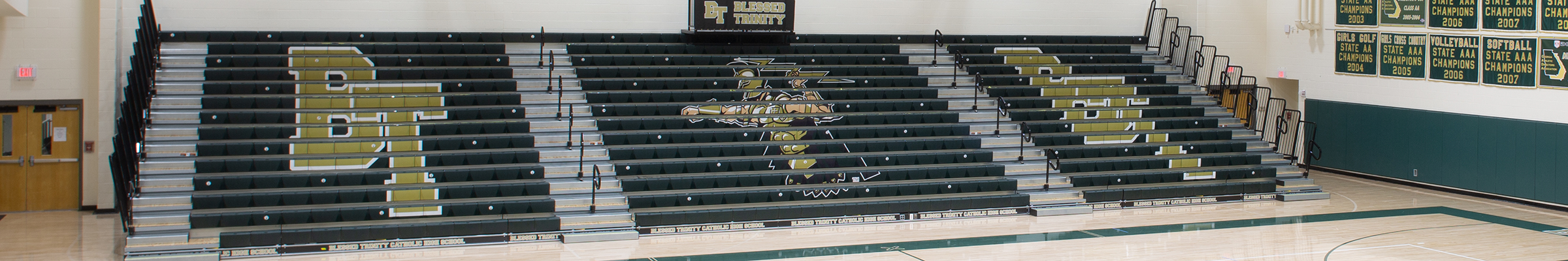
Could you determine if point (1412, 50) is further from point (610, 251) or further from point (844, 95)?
point (610, 251)

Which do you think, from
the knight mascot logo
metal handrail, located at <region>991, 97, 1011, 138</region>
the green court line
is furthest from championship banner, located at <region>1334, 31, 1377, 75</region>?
the knight mascot logo

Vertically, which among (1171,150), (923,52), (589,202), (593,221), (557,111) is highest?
(923,52)

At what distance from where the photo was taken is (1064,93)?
14531mm

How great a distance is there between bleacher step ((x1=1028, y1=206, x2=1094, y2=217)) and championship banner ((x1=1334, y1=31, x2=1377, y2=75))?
5168 millimetres

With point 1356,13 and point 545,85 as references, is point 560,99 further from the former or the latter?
point 1356,13

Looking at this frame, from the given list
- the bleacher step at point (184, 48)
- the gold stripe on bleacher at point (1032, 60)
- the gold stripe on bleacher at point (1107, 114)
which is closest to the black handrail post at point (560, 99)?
the bleacher step at point (184, 48)

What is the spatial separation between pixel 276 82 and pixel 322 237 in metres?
3.24

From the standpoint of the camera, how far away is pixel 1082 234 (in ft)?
34.2

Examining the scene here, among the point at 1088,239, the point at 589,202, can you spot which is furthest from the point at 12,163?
the point at 1088,239

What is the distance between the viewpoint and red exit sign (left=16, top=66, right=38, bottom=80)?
11.8 metres

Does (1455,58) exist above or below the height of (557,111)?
above

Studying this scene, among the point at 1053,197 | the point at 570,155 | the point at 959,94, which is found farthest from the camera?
the point at 959,94

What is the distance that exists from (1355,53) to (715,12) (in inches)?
324

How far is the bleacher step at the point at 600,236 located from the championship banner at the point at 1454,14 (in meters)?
9.95
